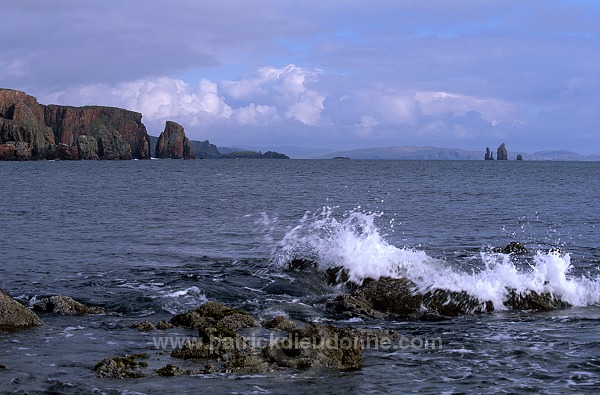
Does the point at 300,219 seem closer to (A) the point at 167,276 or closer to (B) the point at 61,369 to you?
(A) the point at 167,276

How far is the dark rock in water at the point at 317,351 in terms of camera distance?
482 inches

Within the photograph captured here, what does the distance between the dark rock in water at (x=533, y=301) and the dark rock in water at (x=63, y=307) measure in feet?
38.2

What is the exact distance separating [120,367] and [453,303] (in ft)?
33.6

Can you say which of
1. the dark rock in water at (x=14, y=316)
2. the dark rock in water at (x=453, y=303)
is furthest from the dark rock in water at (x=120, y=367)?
the dark rock in water at (x=453, y=303)

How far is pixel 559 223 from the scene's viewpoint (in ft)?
135

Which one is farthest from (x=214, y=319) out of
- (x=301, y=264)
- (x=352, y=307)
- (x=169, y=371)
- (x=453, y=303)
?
(x=301, y=264)

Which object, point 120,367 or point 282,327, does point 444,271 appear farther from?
point 120,367

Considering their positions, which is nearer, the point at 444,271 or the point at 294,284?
the point at 444,271

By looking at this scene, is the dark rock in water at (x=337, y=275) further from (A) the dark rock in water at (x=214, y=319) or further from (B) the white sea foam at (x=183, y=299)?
(A) the dark rock in water at (x=214, y=319)

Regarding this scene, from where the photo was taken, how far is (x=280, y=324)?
1546 centimetres

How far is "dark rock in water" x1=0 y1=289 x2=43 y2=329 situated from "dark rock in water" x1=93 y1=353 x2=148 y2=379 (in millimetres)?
4135

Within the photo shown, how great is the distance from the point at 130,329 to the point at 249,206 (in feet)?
114

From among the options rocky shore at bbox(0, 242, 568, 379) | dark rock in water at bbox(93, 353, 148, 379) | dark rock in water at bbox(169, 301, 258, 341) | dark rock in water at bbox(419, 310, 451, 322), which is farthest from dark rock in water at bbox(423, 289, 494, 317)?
dark rock in water at bbox(93, 353, 148, 379)

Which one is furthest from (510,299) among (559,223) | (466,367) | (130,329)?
(559,223)
